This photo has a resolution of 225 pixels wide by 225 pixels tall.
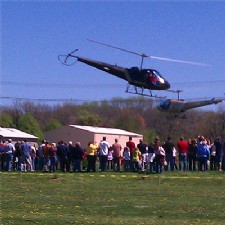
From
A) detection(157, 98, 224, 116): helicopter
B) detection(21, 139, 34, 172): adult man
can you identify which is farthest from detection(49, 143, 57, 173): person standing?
detection(157, 98, 224, 116): helicopter

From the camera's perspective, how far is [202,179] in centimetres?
3172

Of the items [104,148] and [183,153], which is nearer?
[104,148]

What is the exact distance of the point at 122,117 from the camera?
107750mm

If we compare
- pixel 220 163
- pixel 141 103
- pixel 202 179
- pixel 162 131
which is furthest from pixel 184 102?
pixel 141 103

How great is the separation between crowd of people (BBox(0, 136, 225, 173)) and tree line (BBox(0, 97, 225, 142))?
45683 millimetres

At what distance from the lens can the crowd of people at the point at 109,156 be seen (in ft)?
126

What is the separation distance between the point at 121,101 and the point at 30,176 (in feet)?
271

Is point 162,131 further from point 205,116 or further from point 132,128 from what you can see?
A: point 205,116

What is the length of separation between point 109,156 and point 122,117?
66.7 m

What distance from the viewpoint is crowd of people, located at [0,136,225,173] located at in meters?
38.5

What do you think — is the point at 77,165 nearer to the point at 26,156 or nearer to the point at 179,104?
the point at 26,156

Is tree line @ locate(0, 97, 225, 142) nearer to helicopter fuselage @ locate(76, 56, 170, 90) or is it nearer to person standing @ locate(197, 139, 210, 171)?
helicopter fuselage @ locate(76, 56, 170, 90)

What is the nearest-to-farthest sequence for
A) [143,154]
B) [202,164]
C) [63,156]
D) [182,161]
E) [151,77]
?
1. [63,156]
2. [143,154]
3. [202,164]
4. [182,161]
5. [151,77]

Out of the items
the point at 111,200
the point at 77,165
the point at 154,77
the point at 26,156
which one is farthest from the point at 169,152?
the point at 111,200
